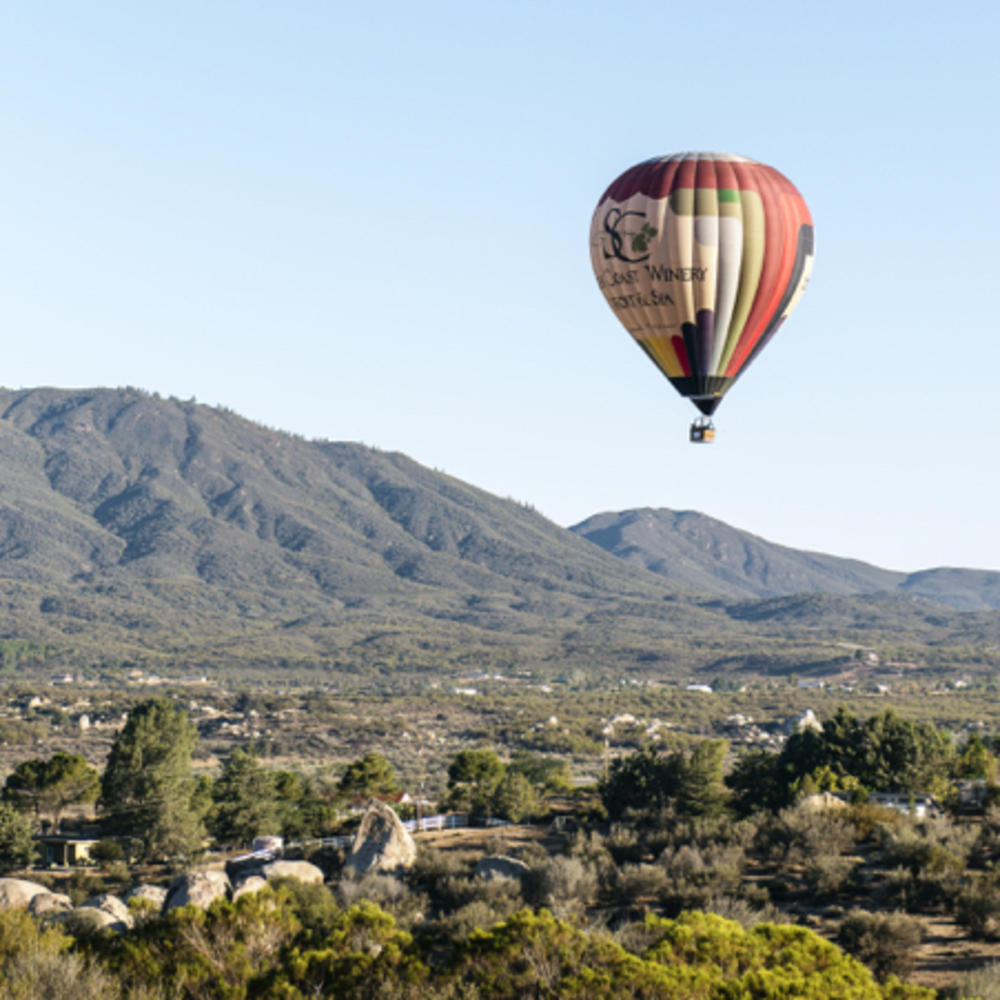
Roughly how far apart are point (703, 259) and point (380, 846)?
1876 centimetres

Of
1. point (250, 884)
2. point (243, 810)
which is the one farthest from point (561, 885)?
point (243, 810)

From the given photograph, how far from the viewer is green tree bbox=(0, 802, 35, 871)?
49.8 meters

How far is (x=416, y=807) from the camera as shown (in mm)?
61219

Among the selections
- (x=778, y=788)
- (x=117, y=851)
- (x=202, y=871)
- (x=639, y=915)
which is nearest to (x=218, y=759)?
(x=117, y=851)

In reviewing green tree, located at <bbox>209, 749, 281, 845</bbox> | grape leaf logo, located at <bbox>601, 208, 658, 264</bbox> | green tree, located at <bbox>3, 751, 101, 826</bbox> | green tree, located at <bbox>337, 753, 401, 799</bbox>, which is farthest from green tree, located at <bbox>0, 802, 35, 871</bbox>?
grape leaf logo, located at <bbox>601, 208, 658, 264</bbox>

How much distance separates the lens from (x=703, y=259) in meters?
41.2

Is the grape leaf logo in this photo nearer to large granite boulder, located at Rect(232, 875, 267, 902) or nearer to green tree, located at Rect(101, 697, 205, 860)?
large granite boulder, located at Rect(232, 875, 267, 902)

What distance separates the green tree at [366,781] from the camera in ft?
214

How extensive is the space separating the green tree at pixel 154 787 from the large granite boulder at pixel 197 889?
12.1m

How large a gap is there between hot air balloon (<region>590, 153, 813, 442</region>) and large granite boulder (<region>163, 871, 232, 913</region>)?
17.7m

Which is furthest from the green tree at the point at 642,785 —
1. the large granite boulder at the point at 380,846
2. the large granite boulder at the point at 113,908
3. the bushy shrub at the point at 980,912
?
the large granite boulder at the point at 113,908

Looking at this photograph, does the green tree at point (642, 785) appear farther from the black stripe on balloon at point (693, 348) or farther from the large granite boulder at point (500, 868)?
the black stripe on balloon at point (693, 348)

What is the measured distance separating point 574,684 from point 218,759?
101648mm

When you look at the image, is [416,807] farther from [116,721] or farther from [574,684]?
[574,684]
